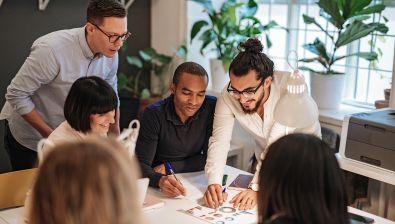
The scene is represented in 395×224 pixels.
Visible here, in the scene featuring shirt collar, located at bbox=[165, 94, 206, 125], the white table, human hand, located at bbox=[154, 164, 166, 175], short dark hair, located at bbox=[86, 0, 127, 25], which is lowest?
the white table

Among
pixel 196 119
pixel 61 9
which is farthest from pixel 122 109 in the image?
pixel 196 119

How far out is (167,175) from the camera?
241cm

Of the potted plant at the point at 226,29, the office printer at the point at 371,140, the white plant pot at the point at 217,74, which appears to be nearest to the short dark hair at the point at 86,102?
the office printer at the point at 371,140

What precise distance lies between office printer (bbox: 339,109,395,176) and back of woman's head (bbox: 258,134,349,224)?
1308 mm

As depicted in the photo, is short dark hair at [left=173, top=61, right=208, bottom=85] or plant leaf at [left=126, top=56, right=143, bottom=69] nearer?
short dark hair at [left=173, top=61, right=208, bottom=85]

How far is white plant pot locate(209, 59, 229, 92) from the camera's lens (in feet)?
13.2

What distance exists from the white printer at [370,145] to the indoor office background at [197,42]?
258 millimetres

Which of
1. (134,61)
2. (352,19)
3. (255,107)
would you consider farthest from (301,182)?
(134,61)

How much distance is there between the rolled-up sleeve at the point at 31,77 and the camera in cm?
244

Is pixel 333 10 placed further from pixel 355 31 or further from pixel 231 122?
pixel 231 122

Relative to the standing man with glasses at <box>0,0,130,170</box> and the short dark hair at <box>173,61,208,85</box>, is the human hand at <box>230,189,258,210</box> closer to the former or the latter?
the short dark hair at <box>173,61,208,85</box>

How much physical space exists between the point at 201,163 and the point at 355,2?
1425 mm

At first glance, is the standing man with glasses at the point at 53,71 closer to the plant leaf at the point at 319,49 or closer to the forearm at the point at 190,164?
the forearm at the point at 190,164

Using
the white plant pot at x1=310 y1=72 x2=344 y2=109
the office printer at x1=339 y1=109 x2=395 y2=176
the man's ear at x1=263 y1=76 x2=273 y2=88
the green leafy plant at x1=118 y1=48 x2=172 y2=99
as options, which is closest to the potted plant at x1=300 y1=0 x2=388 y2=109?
the white plant pot at x1=310 y1=72 x2=344 y2=109
